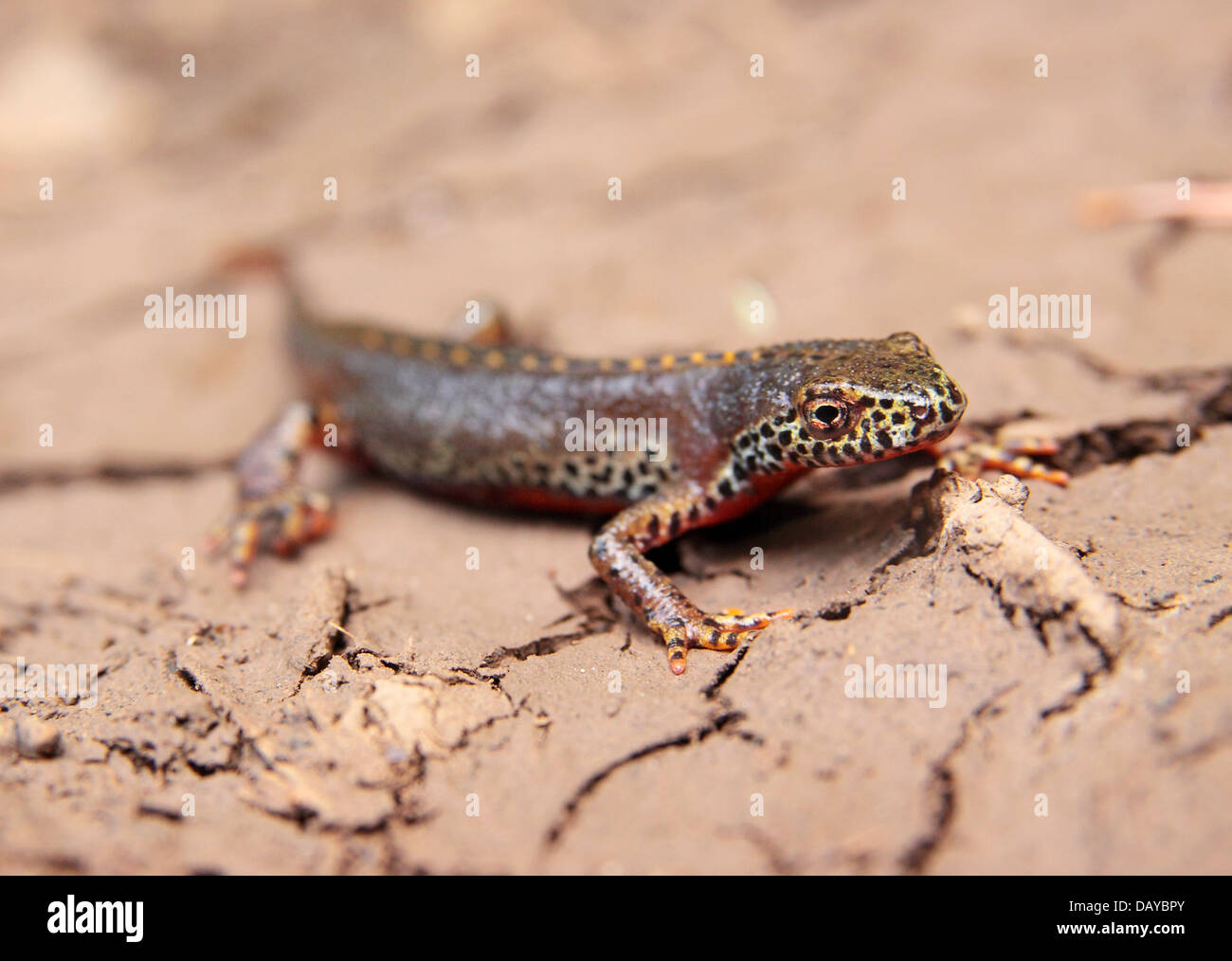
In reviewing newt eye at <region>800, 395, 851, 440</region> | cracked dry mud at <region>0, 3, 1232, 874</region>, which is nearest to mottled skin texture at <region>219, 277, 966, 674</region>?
newt eye at <region>800, 395, 851, 440</region>

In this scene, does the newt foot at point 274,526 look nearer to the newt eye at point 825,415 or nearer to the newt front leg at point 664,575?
the newt front leg at point 664,575

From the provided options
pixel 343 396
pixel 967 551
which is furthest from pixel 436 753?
pixel 343 396

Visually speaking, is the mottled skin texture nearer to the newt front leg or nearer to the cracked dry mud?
the newt front leg

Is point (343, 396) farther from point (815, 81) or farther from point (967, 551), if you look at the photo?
point (815, 81)

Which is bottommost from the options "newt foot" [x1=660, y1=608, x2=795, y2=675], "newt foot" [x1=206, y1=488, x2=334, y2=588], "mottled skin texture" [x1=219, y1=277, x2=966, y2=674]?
"newt foot" [x1=660, y1=608, x2=795, y2=675]

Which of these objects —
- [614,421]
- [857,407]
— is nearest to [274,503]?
[614,421]

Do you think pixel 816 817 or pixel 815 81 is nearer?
pixel 816 817

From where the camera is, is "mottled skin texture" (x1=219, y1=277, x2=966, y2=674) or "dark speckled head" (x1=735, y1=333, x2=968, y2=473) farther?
"mottled skin texture" (x1=219, y1=277, x2=966, y2=674)
